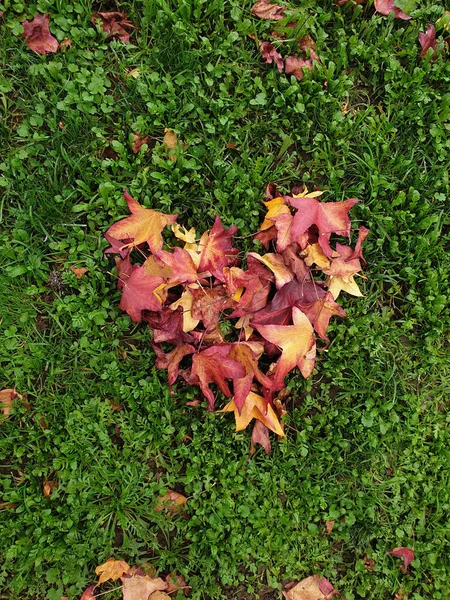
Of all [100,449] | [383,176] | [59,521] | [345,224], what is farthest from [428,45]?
[59,521]

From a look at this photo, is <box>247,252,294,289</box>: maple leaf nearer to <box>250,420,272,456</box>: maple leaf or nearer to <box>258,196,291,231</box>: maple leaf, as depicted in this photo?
<box>258,196,291,231</box>: maple leaf

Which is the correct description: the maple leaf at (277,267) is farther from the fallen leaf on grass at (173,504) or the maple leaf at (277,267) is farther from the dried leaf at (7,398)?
the dried leaf at (7,398)

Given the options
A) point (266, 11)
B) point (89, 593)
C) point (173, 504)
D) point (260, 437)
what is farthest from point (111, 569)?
point (266, 11)

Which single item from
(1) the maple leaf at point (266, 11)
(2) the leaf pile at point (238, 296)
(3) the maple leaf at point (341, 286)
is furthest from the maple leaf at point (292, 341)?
(1) the maple leaf at point (266, 11)

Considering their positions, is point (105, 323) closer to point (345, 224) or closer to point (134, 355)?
point (134, 355)

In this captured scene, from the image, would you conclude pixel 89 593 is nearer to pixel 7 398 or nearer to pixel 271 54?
pixel 7 398

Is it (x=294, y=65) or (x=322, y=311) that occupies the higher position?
(x=294, y=65)

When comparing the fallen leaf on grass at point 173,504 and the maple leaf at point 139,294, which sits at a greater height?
the maple leaf at point 139,294

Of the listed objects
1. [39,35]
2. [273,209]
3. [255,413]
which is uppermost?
[39,35]
